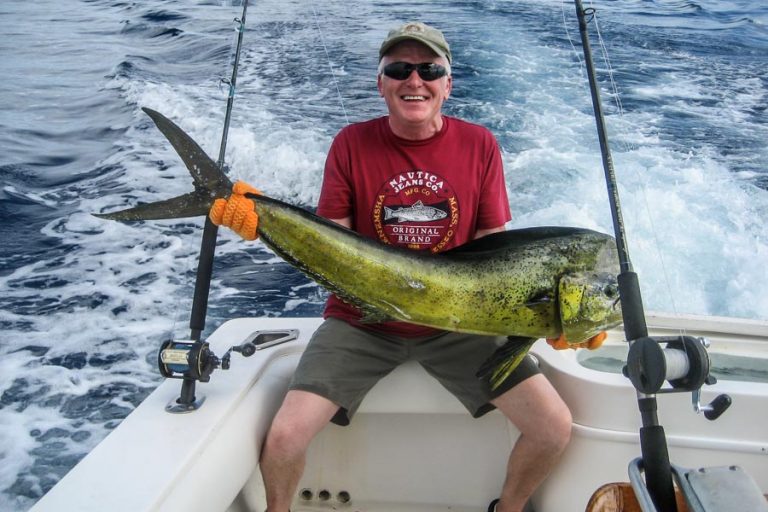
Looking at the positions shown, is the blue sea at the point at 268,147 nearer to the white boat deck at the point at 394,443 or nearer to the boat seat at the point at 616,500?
the white boat deck at the point at 394,443

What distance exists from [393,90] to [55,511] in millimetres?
1484

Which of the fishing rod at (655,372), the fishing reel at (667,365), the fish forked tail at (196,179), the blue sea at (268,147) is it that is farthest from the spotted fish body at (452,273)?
the blue sea at (268,147)

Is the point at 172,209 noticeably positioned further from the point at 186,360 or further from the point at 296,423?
the point at 296,423

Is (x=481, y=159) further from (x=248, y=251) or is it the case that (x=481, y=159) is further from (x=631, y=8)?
(x=631, y=8)

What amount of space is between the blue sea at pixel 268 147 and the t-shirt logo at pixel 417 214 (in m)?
2.02

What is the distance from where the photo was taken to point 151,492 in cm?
147

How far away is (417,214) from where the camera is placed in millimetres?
2092

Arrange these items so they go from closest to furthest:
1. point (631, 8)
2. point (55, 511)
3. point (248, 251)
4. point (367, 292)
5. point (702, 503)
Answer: point (702, 503) < point (55, 511) < point (367, 292) < point (248, 251) < point (631, 8)

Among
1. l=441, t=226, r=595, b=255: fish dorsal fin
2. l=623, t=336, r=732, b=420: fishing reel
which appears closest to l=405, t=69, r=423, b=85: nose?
l=441, t=226, r=595, b=255: fish dorsal fin

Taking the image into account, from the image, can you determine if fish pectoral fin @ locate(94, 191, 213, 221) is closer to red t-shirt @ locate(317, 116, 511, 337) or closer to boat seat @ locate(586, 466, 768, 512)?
red t-shirt @ locate(317, 116, 511, 337)

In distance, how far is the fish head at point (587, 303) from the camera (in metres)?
1.63

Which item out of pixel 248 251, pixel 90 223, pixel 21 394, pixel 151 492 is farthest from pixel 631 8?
pixel 151 492

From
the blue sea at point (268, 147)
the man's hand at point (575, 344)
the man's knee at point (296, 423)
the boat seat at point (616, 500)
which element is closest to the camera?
the boat seat at point (616, 500)

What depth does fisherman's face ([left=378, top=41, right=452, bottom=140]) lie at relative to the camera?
2.07 m
